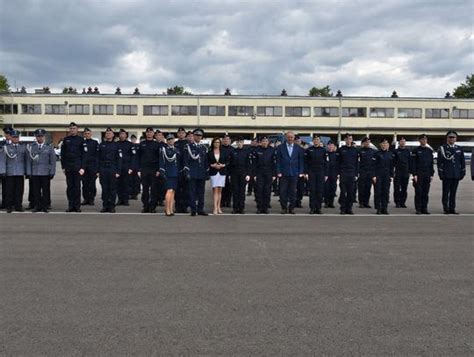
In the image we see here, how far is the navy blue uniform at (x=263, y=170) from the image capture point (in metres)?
13.8

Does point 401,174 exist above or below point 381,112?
below

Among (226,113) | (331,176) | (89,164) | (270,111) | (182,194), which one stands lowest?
(182,194)

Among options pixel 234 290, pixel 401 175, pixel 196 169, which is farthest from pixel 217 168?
pixel 234 290

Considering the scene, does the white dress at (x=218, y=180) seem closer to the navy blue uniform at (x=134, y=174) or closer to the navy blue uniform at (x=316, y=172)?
the navy blue uniform at (x=316, y=172)

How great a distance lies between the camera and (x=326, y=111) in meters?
74.3

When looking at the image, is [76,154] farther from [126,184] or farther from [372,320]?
[372,320]

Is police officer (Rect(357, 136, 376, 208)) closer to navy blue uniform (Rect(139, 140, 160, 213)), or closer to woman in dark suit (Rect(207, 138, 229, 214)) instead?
woman in dark suit (Rect(207, 138, 229, 214))

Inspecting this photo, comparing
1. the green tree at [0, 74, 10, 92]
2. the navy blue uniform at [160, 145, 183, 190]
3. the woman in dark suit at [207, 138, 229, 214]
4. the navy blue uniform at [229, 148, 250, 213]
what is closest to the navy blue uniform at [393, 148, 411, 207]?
the navy blue uniform at [229, 148, 250, 213]

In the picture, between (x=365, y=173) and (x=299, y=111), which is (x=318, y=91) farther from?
(x=365, y=173)

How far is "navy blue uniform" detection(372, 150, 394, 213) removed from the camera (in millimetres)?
13992

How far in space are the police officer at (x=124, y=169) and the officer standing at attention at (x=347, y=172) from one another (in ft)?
18.3

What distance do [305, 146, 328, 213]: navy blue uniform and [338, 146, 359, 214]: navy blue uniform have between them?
0.47 meters

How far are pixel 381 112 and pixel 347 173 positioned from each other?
63.4 metres

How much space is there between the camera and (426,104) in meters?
75.0
